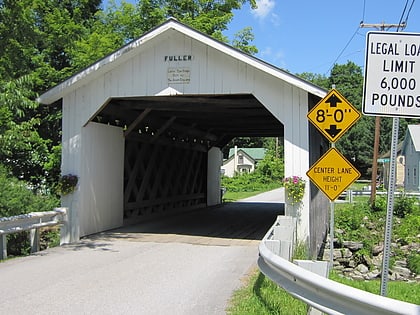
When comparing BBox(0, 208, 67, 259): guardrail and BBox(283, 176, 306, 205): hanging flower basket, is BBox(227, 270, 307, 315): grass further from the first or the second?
BBox(0, 208, 67, 259): guardrail

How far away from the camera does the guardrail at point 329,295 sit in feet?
9.23

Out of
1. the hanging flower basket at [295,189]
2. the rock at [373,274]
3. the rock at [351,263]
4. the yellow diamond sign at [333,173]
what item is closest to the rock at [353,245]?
the rock at [351,263]

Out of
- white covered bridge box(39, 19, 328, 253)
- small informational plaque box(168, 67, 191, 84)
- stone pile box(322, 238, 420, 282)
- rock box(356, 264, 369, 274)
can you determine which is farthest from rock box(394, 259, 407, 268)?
small informational plaque box(168, 67, 191, 84)

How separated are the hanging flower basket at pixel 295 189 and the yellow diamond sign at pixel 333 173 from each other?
11.6ft

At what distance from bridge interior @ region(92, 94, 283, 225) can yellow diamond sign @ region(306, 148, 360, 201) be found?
5.57m

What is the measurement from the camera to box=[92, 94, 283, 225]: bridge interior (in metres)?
13.4

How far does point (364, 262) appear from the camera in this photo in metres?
16.5

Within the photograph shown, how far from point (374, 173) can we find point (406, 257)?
11.2 metres

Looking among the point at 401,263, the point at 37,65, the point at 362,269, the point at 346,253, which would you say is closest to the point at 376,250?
the point at 346,253

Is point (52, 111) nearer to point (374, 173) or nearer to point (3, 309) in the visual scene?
point (3, 309)

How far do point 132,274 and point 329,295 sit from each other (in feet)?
15.9

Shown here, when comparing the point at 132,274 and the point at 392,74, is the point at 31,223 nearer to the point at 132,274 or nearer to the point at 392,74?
the point at 132,274

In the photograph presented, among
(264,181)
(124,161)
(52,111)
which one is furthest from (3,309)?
(264,181)

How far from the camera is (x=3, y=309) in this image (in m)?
5.79
